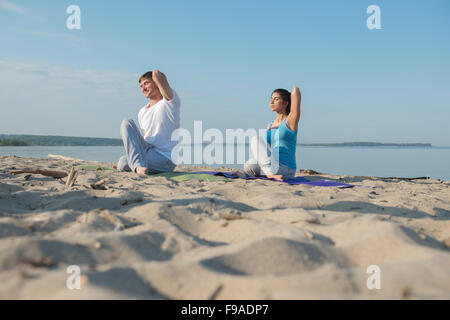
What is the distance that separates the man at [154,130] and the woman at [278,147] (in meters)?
1.09

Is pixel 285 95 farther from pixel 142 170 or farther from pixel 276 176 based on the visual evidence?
pixel 142 170

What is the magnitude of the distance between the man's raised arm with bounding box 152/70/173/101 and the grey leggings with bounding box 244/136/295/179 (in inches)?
48.2

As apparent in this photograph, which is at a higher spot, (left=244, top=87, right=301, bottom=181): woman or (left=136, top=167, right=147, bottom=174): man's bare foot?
(left=244, top=87, right=301, bottom=181): woman

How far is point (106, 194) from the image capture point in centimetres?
220

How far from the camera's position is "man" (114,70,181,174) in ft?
12.5

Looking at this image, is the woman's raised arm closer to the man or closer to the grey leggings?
the grey leggings

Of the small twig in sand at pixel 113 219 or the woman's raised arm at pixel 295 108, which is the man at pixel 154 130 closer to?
the woman's raised arm at pixel 295 108

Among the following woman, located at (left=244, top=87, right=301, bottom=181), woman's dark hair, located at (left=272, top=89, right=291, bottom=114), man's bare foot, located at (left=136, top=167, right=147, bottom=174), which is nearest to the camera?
man's bare foot, located at (left=136, top=167, right=147, bottom=174)

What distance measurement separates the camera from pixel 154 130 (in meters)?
4.12

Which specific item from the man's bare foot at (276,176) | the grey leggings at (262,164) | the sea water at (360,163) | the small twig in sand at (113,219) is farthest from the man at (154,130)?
the sea water at (360,163)

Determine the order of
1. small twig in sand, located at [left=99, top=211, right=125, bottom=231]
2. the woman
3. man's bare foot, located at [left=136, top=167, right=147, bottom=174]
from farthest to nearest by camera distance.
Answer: the woman → man's bare foot, located at [left=136, top=167, right=147, bottom=174] → small twig in sand, located at [left=99, top=211, right=125, bottom=231]

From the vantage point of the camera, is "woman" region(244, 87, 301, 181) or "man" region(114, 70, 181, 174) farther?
"woman" region(244, 87, 301, 181)

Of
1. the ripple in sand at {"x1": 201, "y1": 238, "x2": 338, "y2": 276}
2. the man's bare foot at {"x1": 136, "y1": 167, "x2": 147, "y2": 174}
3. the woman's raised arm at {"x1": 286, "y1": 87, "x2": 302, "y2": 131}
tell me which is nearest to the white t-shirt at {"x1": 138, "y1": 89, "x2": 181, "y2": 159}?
the man's bare foot at {"x1": 136, "y1": 167, "x2": 147, "y2": 174}

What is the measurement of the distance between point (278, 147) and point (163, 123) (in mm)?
1520
